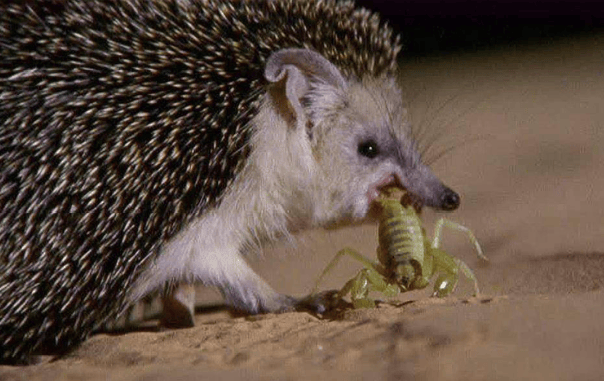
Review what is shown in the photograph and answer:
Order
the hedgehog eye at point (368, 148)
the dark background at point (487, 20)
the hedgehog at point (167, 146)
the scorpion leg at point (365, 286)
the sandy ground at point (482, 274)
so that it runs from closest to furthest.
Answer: the sandy ground at point (482, 274), the hedgehog at point (167, 146), the scorpion leg at point (365, 286), the hedgehog eye at point (368, 148), the dark background at point (487, 20)

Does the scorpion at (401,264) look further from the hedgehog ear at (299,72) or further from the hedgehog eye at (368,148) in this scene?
the hedgehog ear at (299,72)

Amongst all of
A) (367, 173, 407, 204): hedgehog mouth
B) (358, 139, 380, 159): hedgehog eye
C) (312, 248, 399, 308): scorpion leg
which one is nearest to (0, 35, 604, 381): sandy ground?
(312, 248, 399, 308): scorpion leg

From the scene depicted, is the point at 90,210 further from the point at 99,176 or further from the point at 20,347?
the point at 20,347

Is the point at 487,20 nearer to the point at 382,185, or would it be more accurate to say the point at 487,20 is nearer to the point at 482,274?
the point at 482,274

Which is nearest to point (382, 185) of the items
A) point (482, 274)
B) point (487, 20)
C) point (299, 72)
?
point (299, 72)

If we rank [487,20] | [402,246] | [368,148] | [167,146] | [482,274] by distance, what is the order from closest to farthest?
[167,146] → [402,246] → [368,148] → [482,274] → [487,20]

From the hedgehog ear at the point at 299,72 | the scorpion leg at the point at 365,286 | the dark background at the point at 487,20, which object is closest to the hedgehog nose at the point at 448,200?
the scorpion leg at the point at 365,286

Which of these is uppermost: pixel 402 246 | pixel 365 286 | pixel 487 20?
pixel 487 20
